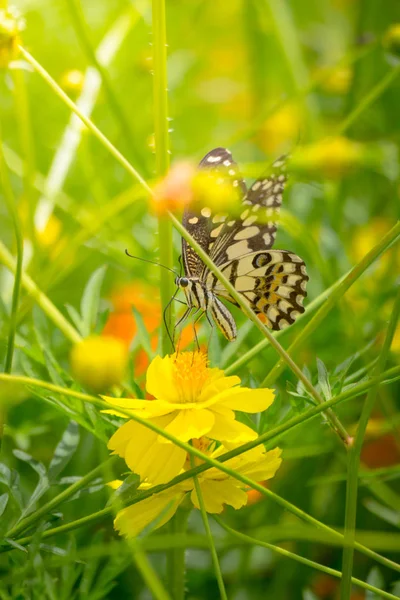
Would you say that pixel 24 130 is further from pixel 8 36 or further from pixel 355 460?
pixel 355 460

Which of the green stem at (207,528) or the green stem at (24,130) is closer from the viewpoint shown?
the green stem at (207,528)

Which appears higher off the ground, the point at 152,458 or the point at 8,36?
the point at 8,36

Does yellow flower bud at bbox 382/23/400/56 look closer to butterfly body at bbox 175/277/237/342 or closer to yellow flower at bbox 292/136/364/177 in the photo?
yellow flower at bbox 292/136/364/177

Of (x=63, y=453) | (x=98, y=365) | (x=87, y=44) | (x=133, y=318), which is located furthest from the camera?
(x=133, y=318)

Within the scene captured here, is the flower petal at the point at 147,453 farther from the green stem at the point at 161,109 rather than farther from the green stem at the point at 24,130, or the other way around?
the green stem at the point at 24,130

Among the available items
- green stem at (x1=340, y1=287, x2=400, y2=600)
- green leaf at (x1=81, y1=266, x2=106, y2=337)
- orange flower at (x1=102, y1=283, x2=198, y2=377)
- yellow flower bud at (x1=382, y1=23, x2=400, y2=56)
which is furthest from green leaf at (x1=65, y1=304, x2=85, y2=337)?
yellow flower bud at (x1=382, y1=23, x2=400, y2=56)

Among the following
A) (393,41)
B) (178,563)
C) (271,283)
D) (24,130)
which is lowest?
(178,563)

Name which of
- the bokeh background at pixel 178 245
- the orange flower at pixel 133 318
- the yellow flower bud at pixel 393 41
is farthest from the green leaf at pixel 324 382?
the yellow flower bud at pixel 393 41

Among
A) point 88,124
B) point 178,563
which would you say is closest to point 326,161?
point 88,124
